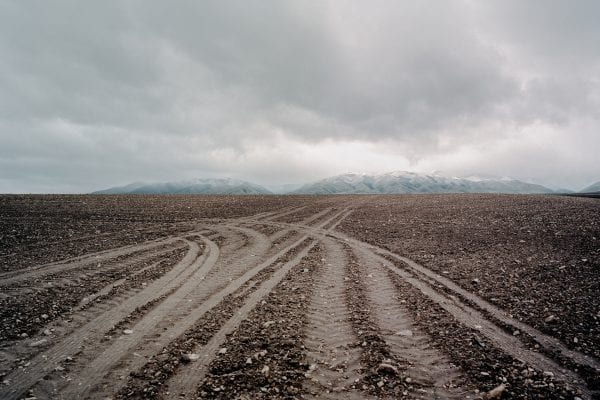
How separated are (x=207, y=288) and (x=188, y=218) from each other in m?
20.5

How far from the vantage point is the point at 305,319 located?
29.0 ft

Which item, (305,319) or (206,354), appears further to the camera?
(305,319)

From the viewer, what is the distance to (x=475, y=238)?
18.8 meters

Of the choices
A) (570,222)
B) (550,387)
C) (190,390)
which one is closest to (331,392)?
(190,390)

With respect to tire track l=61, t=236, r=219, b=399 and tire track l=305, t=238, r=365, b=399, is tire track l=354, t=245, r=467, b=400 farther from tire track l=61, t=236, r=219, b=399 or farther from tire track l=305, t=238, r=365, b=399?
tire track l=61, t=236, r=219, b=399

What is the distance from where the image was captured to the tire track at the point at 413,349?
5957 mm

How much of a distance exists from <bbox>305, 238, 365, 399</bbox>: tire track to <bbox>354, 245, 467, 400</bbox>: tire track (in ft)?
3.12

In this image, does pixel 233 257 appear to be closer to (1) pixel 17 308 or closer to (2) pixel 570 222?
(1) pixel 17 308

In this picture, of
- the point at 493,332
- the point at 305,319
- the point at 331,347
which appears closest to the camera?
the point at 331,347

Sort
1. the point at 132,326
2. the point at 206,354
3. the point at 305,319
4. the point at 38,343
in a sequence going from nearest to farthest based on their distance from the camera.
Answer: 1. the point at 206,354
2. the point at 38,343
3. the point at 132,326
4. the point at 305,319

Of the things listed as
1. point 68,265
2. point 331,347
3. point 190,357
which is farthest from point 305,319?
point 68,265

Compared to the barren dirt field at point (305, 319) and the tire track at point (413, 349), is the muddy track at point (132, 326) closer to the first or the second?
the barren dirt field at point (305, 319)

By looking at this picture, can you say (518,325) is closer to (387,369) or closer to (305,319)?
(387,369)

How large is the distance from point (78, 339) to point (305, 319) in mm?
5734
